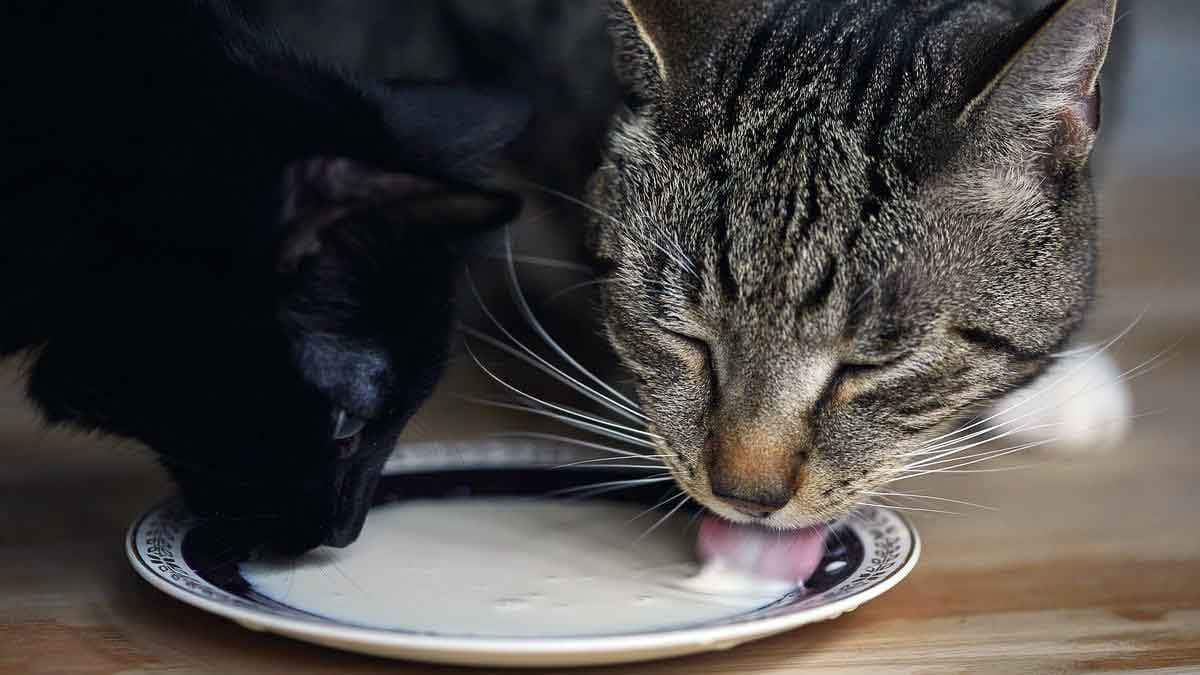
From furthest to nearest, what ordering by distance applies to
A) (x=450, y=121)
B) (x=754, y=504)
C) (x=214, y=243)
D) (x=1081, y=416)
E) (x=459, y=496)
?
(x=1081, y=416), (x=459, y=496), (x=450, y=121), (x=754, y=504), (x=214, y=243)

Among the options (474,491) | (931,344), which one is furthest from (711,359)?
(474,491)

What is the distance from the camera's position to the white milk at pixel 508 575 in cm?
101

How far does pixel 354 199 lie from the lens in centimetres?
100

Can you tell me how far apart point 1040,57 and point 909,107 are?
0.13 m

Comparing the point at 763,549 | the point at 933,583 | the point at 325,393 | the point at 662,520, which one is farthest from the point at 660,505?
the point at 325,393

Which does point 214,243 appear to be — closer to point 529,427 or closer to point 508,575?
point 508,575

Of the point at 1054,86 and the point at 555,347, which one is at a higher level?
the point at 1054,86

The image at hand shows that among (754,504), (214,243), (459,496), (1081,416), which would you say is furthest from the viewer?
(1081,416)

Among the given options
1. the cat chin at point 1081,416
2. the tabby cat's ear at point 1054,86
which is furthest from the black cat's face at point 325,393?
the cat chin at point 1081,416

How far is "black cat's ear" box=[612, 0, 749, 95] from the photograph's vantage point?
118cm

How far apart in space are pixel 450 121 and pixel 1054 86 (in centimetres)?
54

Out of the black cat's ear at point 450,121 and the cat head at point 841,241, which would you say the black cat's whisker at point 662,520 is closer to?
the cat head at point 841,241

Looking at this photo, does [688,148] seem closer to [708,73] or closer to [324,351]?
[708,73]

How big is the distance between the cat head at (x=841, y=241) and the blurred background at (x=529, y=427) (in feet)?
0.59
